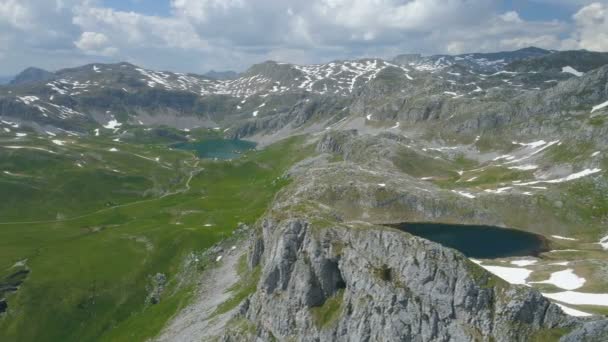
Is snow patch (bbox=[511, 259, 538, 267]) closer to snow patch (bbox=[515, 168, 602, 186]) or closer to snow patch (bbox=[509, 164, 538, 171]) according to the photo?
snow patch (bbox=[515, 168, 602, 186])

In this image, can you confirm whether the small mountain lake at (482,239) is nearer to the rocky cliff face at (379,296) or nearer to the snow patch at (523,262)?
the snow patch at (523,262)

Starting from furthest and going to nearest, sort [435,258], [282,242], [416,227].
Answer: [416,227]
[282,242]
[435,258]

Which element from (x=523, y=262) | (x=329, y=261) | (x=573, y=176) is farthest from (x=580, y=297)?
(x=573, y=176)

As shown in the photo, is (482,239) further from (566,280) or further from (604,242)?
(566,280)

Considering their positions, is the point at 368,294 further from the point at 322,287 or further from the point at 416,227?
the point at 416,227

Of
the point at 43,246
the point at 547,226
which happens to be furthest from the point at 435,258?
the point at 43,246

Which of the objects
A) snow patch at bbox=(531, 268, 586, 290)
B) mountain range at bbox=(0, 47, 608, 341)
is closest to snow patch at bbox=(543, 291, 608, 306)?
mountain range at bbox=(0, 47, 608, 341)
